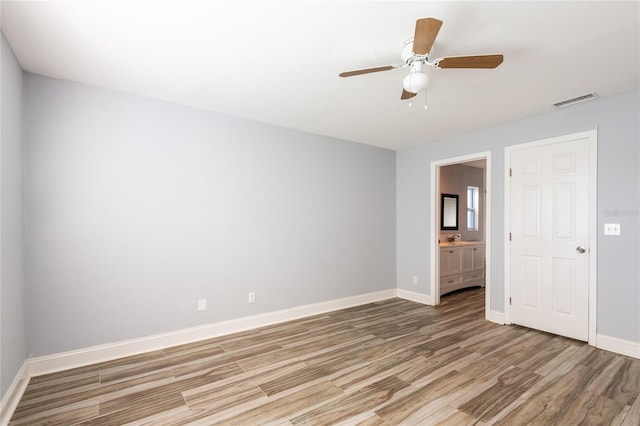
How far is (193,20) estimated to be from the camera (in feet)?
6.62

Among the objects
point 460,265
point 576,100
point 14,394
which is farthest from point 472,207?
point 14,394

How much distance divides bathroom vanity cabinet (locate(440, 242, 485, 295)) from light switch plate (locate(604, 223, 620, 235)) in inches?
94.6

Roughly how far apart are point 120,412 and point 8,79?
8.26 feet

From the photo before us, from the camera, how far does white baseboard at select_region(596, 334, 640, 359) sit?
3037mm

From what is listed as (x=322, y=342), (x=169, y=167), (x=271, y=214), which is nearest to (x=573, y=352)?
(x=322, y=342)

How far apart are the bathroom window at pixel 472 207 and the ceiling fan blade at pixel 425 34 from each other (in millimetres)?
5562

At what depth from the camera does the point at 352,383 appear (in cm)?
255

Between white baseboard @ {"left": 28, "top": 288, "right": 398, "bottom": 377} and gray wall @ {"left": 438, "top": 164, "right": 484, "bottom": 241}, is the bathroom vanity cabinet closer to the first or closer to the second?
gray wall @ {"left": 438, "top": 164, "right": 484, "bottom": 241}

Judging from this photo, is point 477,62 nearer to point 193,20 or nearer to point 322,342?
point 193,20

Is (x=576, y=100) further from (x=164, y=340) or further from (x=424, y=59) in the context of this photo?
(x=164, y=340)

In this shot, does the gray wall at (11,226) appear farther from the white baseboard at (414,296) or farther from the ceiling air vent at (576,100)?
the ceiling air vent at (576,100)

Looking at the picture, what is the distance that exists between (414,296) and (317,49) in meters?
4.20

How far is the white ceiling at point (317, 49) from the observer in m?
1.92

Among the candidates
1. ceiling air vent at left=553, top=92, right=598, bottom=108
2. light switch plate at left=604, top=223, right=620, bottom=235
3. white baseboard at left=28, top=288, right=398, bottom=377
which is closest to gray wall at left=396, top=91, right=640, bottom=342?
light switch plate at left=604, top=223, right=620, bottom=235
